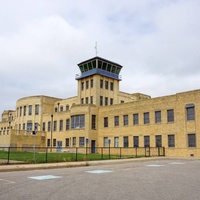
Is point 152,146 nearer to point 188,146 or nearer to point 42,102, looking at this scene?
point 188,146

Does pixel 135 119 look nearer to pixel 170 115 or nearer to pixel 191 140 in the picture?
pixel 170 115

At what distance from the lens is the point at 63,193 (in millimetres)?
9438

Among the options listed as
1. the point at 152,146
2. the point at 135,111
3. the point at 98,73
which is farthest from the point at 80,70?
the point at 152,146

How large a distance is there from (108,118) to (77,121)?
19.2 ft

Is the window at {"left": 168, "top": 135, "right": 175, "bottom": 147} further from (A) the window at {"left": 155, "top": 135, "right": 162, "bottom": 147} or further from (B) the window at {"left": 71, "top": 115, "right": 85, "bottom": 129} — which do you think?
(B) the window at {"left": 71, "top": 115, "right": 85, "bottom": 129}

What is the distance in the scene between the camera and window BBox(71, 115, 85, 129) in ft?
162

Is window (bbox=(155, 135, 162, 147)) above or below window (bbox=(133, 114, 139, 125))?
below

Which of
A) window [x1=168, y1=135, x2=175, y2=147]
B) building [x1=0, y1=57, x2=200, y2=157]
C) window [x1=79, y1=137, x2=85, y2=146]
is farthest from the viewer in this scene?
window [x1=79, y1=137, x2=85, y2=146]

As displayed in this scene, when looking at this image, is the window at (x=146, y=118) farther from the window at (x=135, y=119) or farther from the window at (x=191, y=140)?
the window at (x=191, y=140)

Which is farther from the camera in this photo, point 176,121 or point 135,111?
point 135,111

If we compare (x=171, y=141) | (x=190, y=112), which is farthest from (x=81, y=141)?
(x=190, y=112)

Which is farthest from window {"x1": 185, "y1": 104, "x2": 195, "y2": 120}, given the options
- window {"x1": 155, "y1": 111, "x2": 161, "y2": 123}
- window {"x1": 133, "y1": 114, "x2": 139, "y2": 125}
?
window {"x1": 133, "y1": 114, "x2": 139, "y2": 125}

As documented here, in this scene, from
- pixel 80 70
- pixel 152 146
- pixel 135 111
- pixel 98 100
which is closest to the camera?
pixel 152 146

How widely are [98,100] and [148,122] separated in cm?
1547
